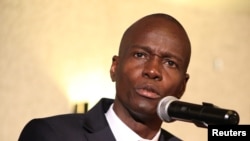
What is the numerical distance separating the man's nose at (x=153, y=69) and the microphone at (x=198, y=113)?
17 centimetres

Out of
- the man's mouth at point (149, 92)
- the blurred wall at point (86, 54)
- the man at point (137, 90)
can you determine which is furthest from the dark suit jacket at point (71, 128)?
Answer: the blurred wall at point (86, 54)

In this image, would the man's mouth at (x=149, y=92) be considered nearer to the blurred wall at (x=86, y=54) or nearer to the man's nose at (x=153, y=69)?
the man's nose at (x=153, y=69)

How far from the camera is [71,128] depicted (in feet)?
3.82

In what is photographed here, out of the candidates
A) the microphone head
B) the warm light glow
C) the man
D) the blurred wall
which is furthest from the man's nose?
the warm light glow

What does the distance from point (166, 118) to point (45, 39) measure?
7.35 ft

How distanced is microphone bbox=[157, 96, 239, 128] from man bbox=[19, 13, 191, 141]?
0.57 ft

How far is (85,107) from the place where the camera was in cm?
317

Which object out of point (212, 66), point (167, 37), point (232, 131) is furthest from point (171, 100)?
point (212, 66)

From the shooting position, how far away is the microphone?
30.6 inches

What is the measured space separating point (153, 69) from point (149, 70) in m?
0.01

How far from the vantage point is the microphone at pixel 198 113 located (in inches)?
30.6

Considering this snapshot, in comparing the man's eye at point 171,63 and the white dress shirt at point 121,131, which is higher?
the man's eye at point 171,63

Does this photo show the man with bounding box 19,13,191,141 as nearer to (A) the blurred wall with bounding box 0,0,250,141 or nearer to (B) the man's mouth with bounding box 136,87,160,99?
(B) the man's mouth with bounding box 136,87,160,99

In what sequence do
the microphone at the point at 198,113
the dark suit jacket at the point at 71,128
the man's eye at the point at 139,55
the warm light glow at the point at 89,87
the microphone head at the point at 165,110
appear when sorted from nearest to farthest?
1. the microphone at the point at 198,113
2. the microphone head at the point at 165,110
3. the dark suit jacket at the point at 71,128
4. the man's eye at the point at 139,55
5. the warm light glow at the point at 89,87
